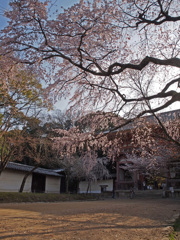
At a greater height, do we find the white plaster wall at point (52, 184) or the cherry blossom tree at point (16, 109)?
the cherry blossom tree at point (16, 109)

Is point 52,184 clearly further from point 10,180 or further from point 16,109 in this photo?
point 16,109

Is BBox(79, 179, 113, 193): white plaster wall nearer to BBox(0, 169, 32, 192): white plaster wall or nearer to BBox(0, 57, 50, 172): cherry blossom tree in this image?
BBox(0, 169, 32, 192): white plaster wall

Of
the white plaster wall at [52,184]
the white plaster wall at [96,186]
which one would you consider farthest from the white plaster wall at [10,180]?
the white plaster wall at [96,186]

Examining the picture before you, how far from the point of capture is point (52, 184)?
→ 2012 centimetres

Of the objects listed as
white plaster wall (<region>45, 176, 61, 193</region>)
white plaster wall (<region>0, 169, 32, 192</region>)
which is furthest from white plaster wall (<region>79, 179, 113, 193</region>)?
white plaster wall (<region>0, 169, 32, 192</region>)

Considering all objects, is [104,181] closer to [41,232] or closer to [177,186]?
[177,186]

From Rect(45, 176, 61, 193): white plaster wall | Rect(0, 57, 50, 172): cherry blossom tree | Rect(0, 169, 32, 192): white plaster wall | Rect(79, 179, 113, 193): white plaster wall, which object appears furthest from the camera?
Rect(79, 179, 113, 193): white plaster wall

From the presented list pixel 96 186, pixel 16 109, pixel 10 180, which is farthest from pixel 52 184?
pixel 16 109

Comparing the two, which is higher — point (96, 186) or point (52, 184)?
point (52, 184)

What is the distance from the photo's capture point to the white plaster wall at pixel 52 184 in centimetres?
1952

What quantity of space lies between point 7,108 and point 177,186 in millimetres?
12416

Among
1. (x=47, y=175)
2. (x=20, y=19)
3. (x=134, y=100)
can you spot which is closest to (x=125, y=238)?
(x=134, y=100)

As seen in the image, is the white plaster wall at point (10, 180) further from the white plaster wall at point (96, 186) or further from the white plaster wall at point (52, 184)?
the white plaster wall at point (96, 186)

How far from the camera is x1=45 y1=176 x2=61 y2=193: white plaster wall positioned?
19520 mm
